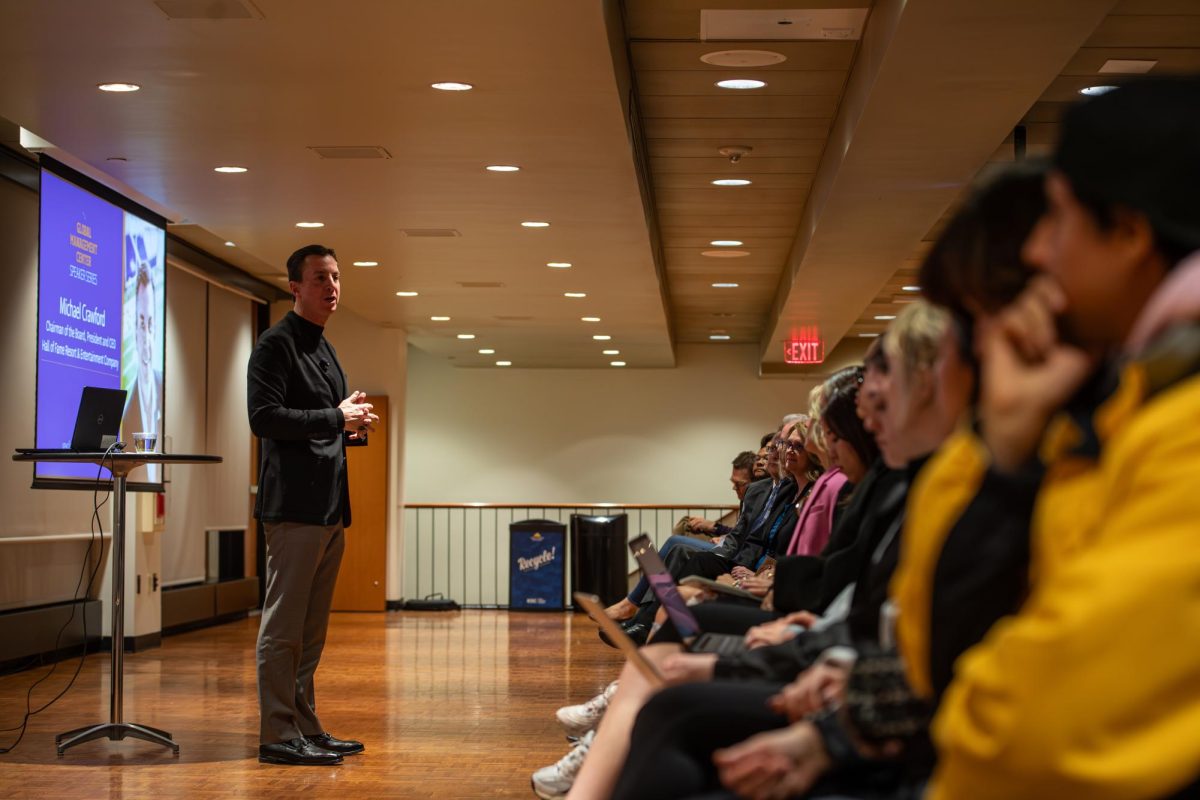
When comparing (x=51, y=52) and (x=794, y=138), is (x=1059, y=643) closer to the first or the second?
(x=51, y=52)

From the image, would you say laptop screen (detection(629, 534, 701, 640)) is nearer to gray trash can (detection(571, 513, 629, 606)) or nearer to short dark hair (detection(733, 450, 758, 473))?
short dark hair (detection(733, 450, 758, 473))

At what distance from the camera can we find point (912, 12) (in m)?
4.08

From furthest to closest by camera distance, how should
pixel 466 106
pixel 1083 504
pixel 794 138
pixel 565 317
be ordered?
pixel 565 317 → pixel 794 138 → pixel 466 106 → pixel 1083 504

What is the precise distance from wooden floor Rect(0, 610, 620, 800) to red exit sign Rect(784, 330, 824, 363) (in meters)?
4.69

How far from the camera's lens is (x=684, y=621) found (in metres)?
2.57

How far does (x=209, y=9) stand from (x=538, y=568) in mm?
10013

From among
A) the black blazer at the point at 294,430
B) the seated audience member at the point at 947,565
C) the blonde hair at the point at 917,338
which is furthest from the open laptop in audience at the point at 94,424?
the seated audience member at the point at 947,565

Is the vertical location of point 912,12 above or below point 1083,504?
above

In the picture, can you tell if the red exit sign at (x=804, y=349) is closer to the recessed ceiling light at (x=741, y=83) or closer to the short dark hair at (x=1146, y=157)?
the recessed ceiling light at (x=741, y=83)

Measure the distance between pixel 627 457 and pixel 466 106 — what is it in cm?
1164

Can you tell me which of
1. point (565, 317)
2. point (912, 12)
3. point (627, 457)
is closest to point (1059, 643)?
point (912, 12)

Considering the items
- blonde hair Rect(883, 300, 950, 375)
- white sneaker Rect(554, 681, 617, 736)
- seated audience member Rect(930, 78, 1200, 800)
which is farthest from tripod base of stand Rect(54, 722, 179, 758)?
seated audience member Rect(930, 78, 1200, 800)

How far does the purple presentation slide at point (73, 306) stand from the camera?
211 inches

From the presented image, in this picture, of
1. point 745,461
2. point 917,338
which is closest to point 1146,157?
point 917,338
